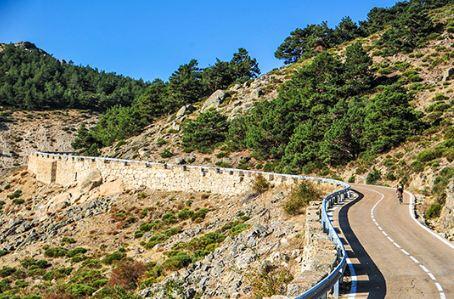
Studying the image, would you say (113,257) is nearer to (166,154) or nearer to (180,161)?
(180,161)

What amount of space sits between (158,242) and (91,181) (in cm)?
2497

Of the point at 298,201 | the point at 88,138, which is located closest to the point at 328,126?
the point at 298,201

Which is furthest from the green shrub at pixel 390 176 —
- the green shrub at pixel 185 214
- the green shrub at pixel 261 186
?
the green shrub at pixel 185 214

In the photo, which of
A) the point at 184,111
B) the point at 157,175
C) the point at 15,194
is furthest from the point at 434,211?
the point at 184,111

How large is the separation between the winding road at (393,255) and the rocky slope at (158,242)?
1.48 m

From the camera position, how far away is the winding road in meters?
12.9

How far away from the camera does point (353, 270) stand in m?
15.1

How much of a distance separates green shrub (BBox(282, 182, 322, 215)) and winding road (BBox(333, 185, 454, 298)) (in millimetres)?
2318

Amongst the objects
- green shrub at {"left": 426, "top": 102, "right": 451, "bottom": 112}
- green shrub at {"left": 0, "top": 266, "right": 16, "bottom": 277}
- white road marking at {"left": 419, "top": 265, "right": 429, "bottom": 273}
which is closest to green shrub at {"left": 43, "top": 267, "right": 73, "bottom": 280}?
green shrub at {"left": 0, "top": 266, "right": 16, "bottom": 277}

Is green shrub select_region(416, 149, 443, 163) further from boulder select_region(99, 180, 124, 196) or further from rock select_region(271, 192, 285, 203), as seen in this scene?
boulder select_region(99, 180, 124, 196)

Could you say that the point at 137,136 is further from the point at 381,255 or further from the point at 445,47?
the point at 381,255

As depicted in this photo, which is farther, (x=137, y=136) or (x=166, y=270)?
(x=137, y=136)

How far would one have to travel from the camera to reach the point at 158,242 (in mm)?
39312

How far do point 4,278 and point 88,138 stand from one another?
65658 millimetres
